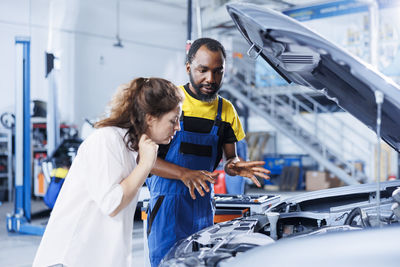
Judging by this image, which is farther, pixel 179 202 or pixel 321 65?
pixel 179 202

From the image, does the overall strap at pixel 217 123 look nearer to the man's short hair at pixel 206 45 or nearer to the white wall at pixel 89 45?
the man's short hair at pixel 206 45

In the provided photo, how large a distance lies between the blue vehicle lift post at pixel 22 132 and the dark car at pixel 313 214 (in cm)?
437

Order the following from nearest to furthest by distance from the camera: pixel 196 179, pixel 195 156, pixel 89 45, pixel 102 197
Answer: pixel 102 197
pixel 196 179
pixel 195 156
pixel 89 45

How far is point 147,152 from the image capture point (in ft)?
4.36

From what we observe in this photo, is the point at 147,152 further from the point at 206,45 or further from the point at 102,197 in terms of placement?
the point at 206,45

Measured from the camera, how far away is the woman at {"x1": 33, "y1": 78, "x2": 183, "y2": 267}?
126 cm

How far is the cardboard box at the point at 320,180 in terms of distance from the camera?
8891mm

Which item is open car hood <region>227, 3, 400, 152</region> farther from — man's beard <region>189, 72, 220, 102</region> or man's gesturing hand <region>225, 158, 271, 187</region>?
man's gesturing hand <region>225, 158, 271, 187</region>

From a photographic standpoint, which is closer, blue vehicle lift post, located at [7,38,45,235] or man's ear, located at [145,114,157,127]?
man's ear, located at [145,114,157,127]

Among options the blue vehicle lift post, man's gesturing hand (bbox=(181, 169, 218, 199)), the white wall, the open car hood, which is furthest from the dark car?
the white wall

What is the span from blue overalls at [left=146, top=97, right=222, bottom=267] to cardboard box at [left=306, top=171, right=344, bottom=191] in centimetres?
733

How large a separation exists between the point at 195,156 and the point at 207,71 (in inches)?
15.9

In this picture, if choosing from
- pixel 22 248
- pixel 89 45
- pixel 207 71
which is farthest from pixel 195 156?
pixel 89 45

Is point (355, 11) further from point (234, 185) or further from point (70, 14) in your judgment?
point (70, 14)
